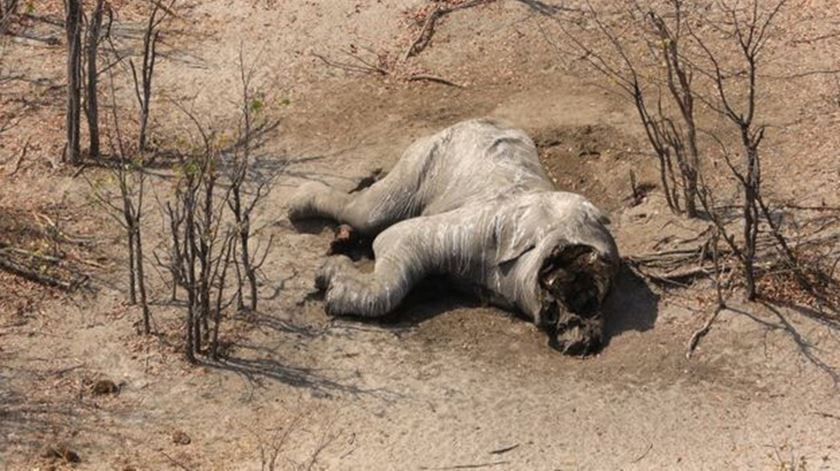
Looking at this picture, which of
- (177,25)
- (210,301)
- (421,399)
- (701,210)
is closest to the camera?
(421,399)

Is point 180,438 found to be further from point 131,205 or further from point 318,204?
point 318,204

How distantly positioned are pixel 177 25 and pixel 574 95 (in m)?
4.42

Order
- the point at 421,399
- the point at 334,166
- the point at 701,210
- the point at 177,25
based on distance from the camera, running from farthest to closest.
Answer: the point at 177,25 → the point at 334,166 → the point at 701,210 → the point at 421,399

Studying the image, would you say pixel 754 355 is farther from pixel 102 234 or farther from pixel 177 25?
pixel 177 25

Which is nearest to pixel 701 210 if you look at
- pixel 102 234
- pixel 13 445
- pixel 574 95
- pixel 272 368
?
pixel 574 95

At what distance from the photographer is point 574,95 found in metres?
15.2

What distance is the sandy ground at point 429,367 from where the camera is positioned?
1058 cm

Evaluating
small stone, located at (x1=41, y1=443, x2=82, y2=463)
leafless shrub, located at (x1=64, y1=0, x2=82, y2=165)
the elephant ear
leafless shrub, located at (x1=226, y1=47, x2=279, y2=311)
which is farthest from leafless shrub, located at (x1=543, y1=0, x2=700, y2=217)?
small stone, located at (x1=41, y1=443, x2=82, y2=463)

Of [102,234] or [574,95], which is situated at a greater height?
[574,95]

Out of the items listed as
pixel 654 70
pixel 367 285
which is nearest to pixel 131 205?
pixel 367 285

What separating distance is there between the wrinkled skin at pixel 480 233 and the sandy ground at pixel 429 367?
0.20 metres

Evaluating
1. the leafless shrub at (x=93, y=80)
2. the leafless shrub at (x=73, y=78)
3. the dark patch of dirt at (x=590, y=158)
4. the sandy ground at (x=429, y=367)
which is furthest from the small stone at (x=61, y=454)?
the dark patch of dirt at (x=590, y=158)

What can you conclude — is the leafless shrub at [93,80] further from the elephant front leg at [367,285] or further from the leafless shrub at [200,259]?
the elephant front leg at [367,285]

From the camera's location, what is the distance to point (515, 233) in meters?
12.4
